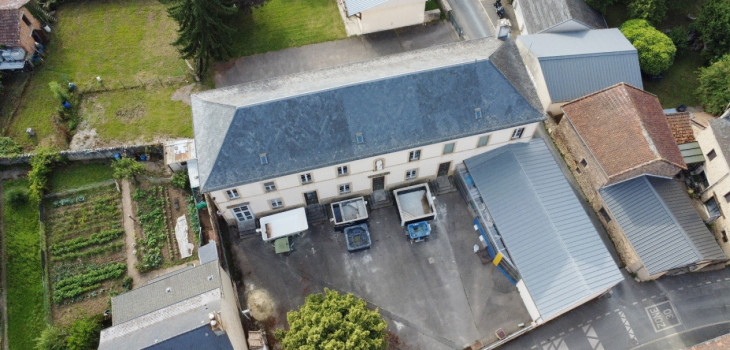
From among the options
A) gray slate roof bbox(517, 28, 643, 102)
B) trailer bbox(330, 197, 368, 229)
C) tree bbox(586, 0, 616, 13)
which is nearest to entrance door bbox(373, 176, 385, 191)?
trailer bbox(330, 197, 368, 229)

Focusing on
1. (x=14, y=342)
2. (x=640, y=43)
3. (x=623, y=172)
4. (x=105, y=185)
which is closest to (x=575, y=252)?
(x=623, y=172)

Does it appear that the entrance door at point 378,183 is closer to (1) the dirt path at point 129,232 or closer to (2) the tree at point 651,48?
(1) the dirt path at point 129,232

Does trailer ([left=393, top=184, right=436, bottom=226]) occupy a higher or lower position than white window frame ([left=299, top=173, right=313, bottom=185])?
lower

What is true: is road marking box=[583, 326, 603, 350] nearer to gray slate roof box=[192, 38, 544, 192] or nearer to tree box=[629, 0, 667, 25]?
gray slate roof box=[192, 38, 544, 192]

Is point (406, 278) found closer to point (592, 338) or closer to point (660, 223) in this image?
point (592, 338)

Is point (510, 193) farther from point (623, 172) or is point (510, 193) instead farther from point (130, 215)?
point (130, 215)

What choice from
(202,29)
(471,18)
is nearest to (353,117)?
(202,29)

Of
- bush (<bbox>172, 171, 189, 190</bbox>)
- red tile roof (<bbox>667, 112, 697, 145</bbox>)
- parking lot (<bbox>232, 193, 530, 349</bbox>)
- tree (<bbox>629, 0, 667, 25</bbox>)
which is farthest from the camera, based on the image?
tree (<bbox>629, 0, 667, 25</bbox>)
